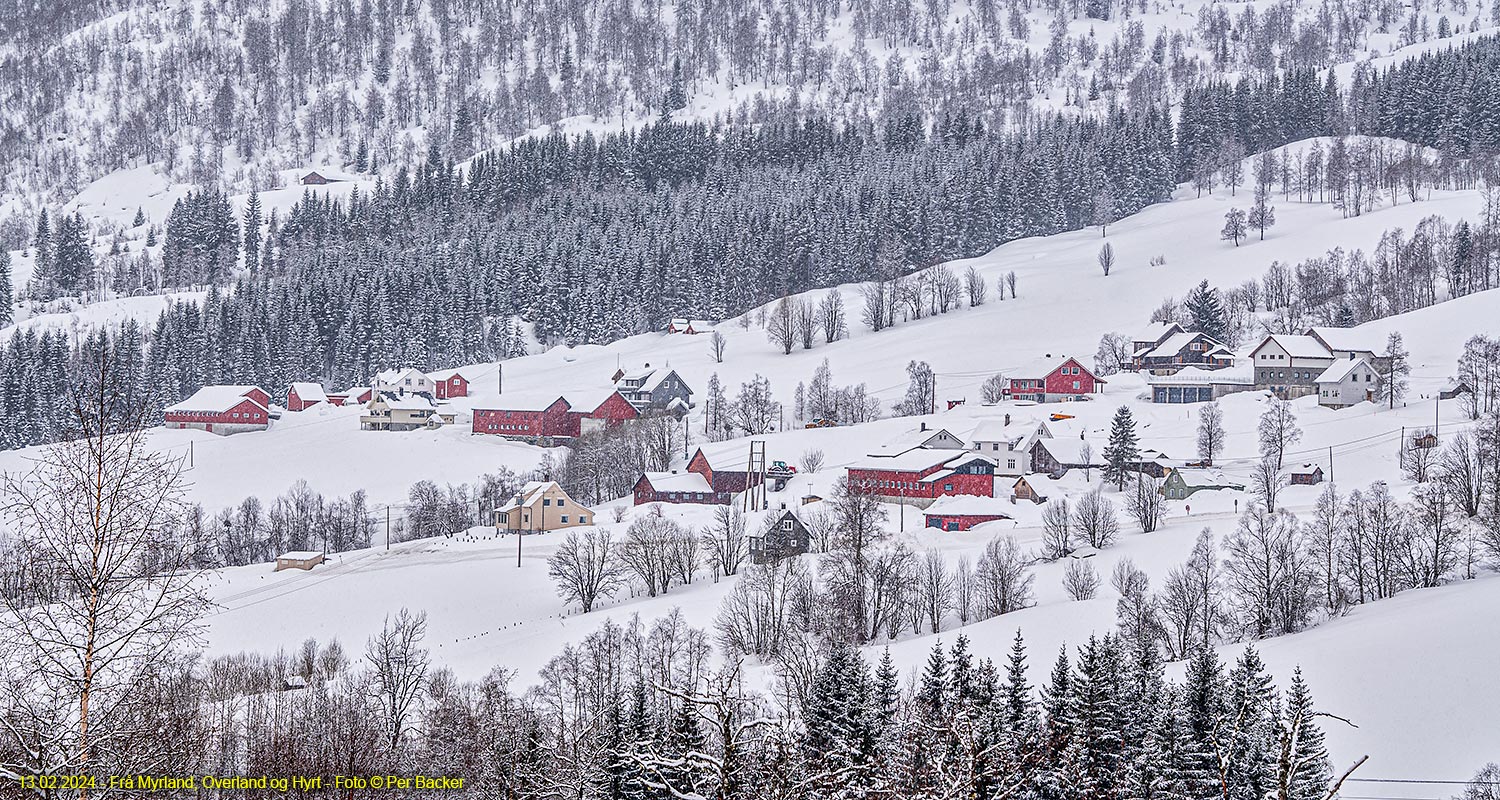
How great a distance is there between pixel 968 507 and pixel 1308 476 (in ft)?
54.1

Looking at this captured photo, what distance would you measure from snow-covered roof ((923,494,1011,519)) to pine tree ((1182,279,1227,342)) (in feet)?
139

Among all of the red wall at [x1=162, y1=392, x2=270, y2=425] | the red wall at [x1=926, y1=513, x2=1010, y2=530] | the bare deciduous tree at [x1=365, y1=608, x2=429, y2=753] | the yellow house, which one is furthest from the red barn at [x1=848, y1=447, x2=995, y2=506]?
the red wall at [x1=162, y1=392, x2=270, y2=425]

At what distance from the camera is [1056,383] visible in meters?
88.8

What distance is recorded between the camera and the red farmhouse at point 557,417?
8975cm

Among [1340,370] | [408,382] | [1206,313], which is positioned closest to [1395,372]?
[1340,370]

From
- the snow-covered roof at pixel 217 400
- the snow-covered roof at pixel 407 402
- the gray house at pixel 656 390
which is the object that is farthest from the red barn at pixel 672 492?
the snow-covered roof at pixel 217 400

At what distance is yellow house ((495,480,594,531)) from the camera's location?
65.6 meters

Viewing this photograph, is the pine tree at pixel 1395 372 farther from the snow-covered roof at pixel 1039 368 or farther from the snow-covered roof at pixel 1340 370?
the snow-covered roof at pixel 1039 368

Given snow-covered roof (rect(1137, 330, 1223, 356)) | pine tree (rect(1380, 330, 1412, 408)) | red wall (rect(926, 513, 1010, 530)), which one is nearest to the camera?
red wall (rect(926, 513, 1010, 530))

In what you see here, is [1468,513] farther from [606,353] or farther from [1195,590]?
[606,353]

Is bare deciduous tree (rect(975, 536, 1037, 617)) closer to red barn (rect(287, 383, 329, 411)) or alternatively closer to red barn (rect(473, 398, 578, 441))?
red barn (rect(473, 398, 578, 441))

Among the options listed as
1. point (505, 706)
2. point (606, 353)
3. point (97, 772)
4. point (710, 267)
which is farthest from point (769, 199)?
point (97, 772)

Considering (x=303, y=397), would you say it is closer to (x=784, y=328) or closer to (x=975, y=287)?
(x=784, y=328)

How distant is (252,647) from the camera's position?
1903 inches
